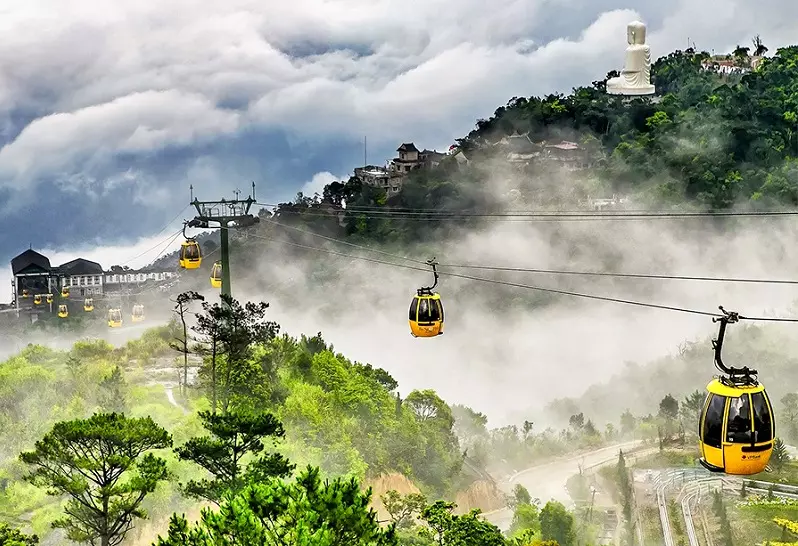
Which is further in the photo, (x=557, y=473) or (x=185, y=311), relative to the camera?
(x=557, y=473)

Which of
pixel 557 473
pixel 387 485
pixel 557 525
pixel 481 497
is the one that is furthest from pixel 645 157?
pixel 387 485

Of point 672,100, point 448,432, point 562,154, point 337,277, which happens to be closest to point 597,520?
point 448,432

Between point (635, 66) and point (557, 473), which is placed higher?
point (635, 66)

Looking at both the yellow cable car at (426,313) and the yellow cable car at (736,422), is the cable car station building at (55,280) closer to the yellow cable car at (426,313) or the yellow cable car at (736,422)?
the yellow cable car at (426,313)

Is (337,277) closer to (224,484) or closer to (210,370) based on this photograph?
(210,370)

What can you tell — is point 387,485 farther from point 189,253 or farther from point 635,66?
point 635,66
